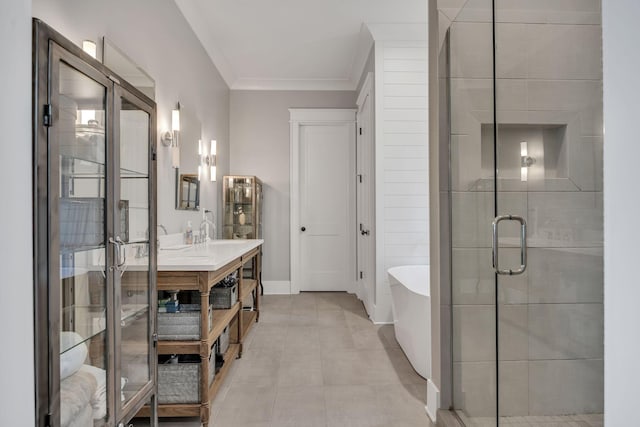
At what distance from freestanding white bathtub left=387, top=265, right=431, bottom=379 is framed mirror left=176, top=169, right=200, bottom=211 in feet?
6.04

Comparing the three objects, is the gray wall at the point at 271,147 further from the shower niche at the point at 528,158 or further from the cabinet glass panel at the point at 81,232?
the cabinet glass panel at the point at 81,232

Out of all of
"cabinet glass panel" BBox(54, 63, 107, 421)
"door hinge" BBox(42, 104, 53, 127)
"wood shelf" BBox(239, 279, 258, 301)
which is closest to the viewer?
"door hinge" BBox(42, 104, 53, 127)

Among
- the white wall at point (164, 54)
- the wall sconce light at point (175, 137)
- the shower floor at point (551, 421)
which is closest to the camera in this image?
the shower floor at point (551, 421)

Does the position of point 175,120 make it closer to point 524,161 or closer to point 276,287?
point 524,161

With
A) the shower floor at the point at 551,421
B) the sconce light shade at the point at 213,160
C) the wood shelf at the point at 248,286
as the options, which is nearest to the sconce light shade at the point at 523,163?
the shower floor at the point at 551,421

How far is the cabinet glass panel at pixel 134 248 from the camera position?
1.32m

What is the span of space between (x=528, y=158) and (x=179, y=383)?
1889 millimetres

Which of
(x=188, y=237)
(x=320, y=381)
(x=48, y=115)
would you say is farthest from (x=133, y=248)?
(x=188, y=237)

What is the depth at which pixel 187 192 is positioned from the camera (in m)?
3.18

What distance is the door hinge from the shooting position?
0.85 metres

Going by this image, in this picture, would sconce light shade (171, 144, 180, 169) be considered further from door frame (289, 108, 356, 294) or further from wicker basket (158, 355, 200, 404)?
door frame (289, 108, 356, 294)

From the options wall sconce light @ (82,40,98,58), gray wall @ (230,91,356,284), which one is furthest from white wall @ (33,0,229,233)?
gray wall @ (230,91,356,284)

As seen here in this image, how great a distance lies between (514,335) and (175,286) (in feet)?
5.05

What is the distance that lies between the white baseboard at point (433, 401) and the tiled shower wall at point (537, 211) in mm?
177
